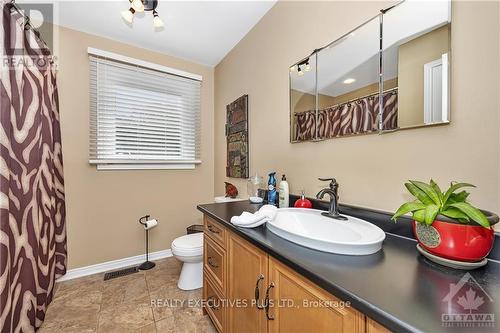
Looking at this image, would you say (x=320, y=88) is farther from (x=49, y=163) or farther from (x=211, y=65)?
(x=49, y=163)

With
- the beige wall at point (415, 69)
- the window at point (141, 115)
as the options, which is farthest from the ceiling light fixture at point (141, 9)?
the beige wall at point (415, 69)

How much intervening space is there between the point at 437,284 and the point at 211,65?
2.91 meters

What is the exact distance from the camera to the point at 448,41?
2.76ft

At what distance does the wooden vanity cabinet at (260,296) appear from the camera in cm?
64

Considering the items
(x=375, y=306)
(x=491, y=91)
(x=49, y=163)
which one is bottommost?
(x=375, y=306)

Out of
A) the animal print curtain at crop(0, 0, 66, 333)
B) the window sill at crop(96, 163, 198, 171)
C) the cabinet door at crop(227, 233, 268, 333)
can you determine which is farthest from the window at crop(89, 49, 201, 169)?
the cabinet door at crop(227, 233, 268, 333)

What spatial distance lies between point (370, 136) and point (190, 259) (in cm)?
166

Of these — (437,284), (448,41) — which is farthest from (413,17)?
(437,284)

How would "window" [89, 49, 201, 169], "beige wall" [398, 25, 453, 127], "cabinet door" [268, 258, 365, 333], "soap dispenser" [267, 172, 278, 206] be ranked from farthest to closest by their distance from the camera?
1. "window" [89, 49, 201, 169]
2. "soap dispenser" [267, 172, 278, 206]
3. "beige wall" [398, 25, 453, 127]
4. "cabinet door" [268, 258, 365, 333]

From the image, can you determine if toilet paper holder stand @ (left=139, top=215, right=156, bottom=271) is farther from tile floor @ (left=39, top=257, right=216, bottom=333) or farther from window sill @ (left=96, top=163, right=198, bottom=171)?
window sill @ (left=96, top=163, right=198, bottom=171)

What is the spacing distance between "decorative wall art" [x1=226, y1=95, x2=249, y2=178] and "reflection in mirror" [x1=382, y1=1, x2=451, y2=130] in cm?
130

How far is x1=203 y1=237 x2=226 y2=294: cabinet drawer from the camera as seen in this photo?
1262 millimetres

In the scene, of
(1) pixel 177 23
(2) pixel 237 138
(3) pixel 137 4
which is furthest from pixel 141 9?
(2) pixel 237 138

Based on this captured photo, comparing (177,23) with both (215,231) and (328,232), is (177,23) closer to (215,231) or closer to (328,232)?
(215,231)
